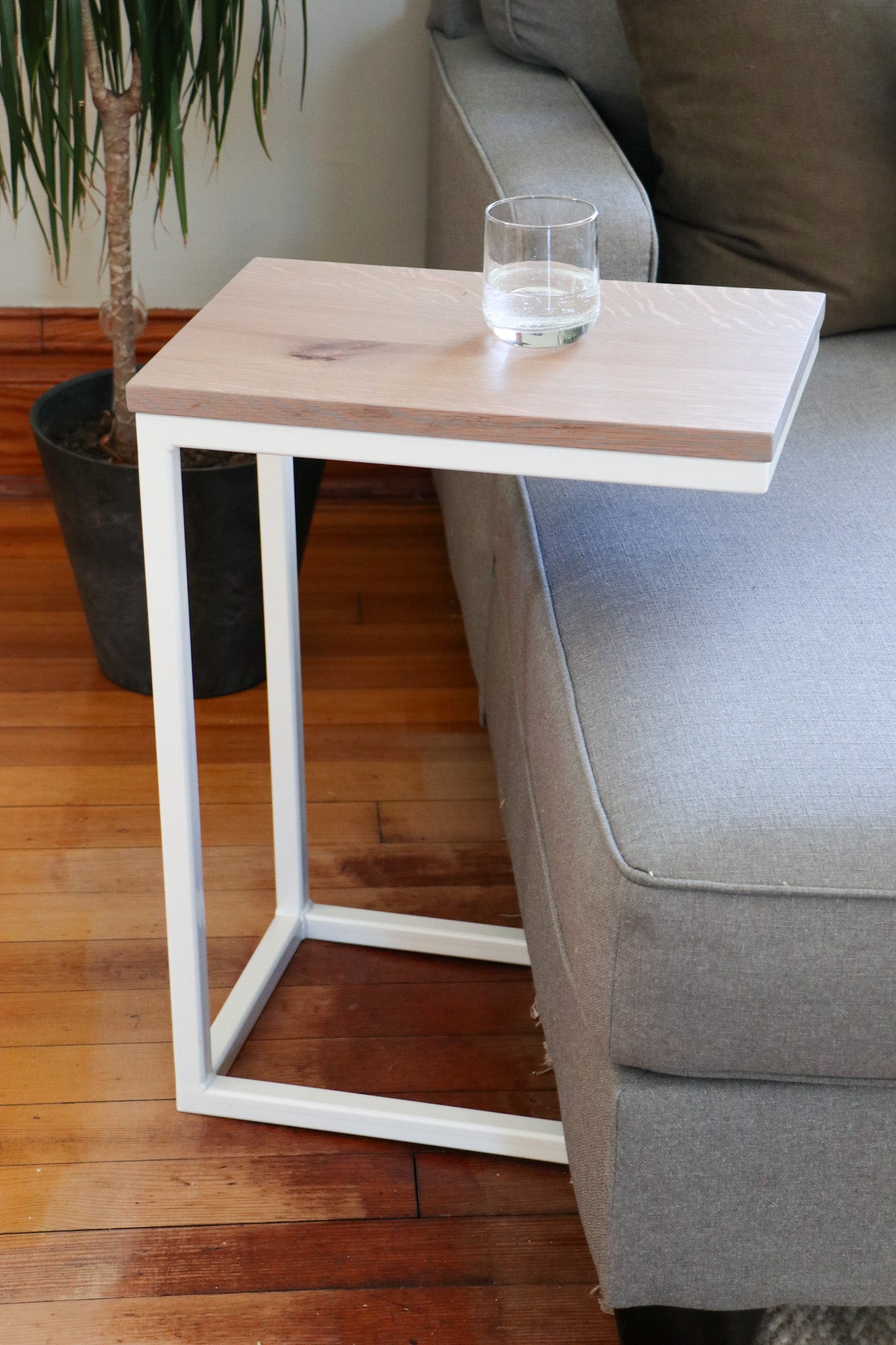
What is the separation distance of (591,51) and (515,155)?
34cm

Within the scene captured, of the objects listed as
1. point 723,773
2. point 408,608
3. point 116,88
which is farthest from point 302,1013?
point 116,88

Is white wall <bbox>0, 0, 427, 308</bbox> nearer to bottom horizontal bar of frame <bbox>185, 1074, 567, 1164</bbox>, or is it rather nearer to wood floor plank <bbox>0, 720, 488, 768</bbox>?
wood floor plank <bbox>0, 720, 488, 768</bbox>

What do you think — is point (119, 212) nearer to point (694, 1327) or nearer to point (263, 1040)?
point (263, 1040)

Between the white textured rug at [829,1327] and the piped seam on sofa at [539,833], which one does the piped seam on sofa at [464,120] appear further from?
the white textured rug at [829,1327]

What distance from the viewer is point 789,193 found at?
4.31 feet

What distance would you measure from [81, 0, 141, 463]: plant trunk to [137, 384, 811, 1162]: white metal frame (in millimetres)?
476

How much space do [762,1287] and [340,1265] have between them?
32cm

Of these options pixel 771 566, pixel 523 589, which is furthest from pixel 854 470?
pixel 523 589

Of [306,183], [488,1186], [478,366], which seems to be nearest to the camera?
[478,366]

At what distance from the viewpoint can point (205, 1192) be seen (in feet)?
3.38

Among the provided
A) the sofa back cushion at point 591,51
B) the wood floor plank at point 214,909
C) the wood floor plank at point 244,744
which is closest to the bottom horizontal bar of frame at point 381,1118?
the wood floor plank at point 214,909

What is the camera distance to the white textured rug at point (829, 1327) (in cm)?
93

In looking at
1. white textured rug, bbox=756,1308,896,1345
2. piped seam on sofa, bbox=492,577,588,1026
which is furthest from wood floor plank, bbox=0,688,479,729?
white textured rug, bbox=756,1308,896,1345

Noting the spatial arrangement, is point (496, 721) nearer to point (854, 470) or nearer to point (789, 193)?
point (854, 470)
